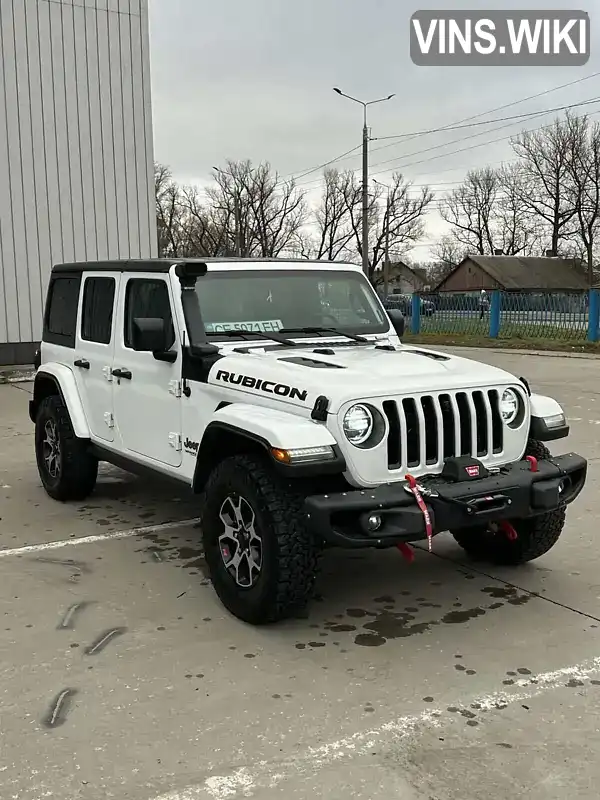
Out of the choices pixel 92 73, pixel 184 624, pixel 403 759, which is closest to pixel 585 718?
pixel 403 759

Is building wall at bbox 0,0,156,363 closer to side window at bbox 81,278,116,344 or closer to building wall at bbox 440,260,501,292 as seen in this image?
side window at bbox 81,278,116,344

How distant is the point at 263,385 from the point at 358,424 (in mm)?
609

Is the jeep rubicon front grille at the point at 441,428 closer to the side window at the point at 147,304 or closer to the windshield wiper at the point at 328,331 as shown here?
the windshield wiper at the point at 328,331

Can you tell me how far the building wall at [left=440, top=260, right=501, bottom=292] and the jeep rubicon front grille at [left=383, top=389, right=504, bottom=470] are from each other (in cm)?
6928

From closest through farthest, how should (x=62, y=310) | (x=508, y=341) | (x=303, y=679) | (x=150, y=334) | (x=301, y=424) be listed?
(x=303, y=679)
(x=301, y=424)
(x=150, y=334)
(x=62, y=310)
(x=508, y=341)

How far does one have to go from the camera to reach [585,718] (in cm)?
329

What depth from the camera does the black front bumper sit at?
3795 mm

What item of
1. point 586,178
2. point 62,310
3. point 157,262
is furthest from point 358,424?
point 586,178

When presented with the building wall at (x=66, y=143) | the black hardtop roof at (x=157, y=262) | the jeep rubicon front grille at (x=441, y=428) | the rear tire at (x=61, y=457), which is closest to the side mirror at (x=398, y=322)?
the black hardtop roof at (x=157, y=262)

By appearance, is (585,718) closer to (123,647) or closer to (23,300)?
(123,647)

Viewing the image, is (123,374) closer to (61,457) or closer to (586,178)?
(61,457)

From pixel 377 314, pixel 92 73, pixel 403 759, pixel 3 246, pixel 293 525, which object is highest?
pixel 92 73

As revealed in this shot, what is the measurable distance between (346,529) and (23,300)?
13817 millimetres

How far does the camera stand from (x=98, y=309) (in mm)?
6090
